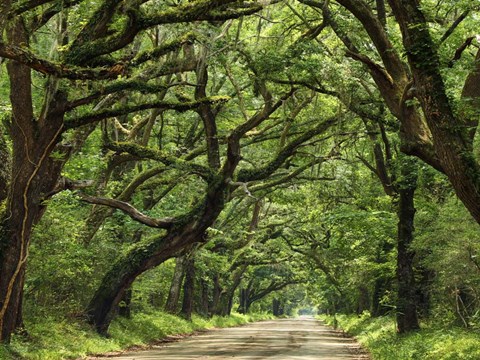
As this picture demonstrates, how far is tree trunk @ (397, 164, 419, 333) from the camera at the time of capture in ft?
62.6

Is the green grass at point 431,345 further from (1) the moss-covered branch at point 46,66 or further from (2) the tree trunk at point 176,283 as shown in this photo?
(2) the tree trunk at point 176,283

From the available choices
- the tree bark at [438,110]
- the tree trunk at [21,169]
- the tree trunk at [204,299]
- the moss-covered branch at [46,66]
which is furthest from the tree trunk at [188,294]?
the moss-covered branch at [46,66]

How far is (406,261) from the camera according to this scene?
773 inches

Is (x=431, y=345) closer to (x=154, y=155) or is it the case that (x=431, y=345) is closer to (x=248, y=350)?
(x=248, y=350)

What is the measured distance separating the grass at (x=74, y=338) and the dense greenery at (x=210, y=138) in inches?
4.2

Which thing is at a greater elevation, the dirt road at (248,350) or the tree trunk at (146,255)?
the tree trunk at (146,255)

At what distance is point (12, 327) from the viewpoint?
12.9m

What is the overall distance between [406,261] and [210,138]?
7.70 metres

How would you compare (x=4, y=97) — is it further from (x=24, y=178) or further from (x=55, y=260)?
(x=24, y=178)

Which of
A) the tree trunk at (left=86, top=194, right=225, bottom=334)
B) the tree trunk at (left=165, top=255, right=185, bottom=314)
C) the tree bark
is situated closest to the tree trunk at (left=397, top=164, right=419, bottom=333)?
the tree trunk at (left=86, top=194, right=225, bottom=334)

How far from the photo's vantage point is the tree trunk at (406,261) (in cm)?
1908

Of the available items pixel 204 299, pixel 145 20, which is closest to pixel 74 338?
pixel 145 20

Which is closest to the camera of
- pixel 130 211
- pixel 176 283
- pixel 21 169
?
pixel 21 169

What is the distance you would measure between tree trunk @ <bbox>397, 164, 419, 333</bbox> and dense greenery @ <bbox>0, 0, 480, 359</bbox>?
0.05 m
